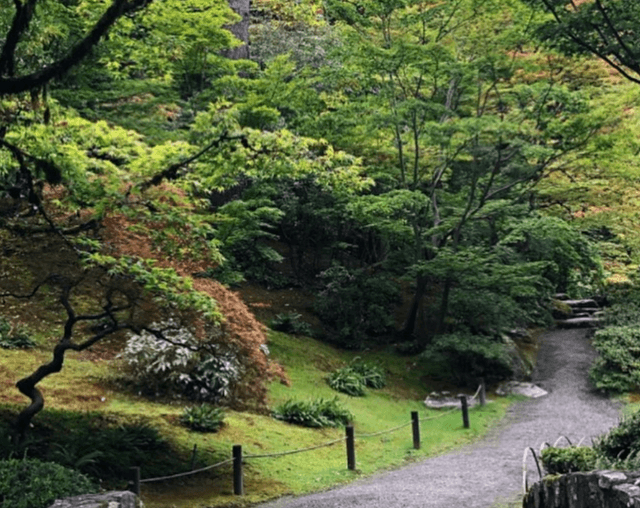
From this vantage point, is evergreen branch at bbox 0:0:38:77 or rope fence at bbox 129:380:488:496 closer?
evergreen branch at bbox 0:0:38:77

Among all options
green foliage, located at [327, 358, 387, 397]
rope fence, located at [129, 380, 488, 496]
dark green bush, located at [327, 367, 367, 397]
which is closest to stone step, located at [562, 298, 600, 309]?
green foliage, located at [327, 358, 387, 397]

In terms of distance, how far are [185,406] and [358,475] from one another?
3.49 m

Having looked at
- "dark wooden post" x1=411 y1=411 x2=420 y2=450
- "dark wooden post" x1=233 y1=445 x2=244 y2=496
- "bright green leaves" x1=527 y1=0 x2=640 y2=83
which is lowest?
"dark wooden post" x1=411 y1=411 x2=420 y2=450

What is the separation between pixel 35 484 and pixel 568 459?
672cm

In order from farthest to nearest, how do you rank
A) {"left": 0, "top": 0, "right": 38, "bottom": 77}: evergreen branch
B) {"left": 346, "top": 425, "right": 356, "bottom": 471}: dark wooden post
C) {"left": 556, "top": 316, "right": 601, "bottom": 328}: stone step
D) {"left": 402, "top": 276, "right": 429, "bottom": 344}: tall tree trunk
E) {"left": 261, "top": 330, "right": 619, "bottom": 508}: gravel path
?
{"left": 556, "top": 316, "right": 601, "bottom": 328}: stone step, {"left": 402, "top": 276, "right": 429, "bottom": 344}: tall tree trunk, {"left": 346, "top": 425, "right": 356, "bottom": 471}: dark wooden post, {"left": 261, "top": 330, "right": 619, "bottom": 508}: gravel path, {"left": 0, "top": 0, "right": 38, "bottom": 77}: evergreen branch

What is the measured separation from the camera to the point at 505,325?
18.1 metres

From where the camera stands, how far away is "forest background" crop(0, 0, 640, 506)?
7855 mm

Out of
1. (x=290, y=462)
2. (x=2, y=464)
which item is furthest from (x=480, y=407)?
(x=2, y=464)

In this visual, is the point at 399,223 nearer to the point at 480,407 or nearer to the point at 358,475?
the point at 480,407

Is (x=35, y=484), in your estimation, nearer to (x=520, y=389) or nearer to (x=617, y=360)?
(x=520, y=389)

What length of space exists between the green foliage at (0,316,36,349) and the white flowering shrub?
2.29 metres

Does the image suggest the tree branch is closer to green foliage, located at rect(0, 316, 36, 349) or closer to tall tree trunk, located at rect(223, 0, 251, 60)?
green foliage, located at rect(0, 316, 36, 349)

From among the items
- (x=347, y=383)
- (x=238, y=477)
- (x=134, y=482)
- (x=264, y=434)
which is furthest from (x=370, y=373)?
(x=134, y=482)

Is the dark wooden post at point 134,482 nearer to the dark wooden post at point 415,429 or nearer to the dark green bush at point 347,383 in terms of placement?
the dark wooden post at point 415,429
